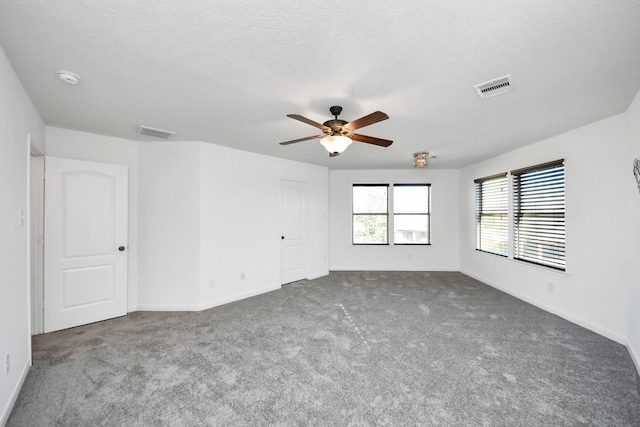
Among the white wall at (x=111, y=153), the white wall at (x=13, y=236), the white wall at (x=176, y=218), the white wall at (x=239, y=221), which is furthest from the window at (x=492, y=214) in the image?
the white wall at (x=13, y=236)

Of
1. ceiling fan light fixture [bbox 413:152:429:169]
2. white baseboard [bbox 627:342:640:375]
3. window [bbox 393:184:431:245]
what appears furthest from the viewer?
window [bbox 393:184:431:245]

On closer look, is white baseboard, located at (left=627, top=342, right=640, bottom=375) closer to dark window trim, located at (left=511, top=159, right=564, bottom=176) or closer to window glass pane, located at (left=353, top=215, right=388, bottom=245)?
dark window trim, located at (left=511, top=159, right=564, bottom=176)

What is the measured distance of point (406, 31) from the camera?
1514mm

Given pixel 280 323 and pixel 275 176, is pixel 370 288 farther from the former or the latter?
pixel 275 176

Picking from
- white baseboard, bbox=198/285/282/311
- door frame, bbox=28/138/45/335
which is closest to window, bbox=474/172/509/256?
white baseboard, bbox=198/285/282/311

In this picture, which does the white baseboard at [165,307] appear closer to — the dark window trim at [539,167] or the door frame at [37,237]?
the door frame at [37,237]

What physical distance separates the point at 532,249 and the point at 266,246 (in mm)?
4193

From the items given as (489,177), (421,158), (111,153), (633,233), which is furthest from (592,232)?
(111,153)

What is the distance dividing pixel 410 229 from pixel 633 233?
3.82 metres

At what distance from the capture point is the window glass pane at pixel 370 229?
6371 millimetres

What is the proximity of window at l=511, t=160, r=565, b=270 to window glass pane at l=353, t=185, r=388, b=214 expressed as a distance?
8.48 feet

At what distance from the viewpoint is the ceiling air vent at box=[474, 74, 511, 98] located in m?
2.06

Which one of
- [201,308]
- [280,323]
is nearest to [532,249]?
[280,323]

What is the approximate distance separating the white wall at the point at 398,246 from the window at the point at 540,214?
179 cm
